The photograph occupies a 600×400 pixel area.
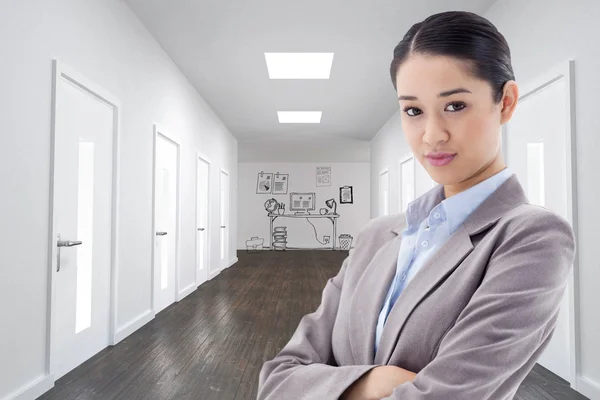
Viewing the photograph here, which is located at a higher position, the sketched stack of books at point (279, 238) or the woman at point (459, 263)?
the woman at point (459, 263)

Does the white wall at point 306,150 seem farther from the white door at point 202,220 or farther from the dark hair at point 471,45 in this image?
the dark hair at point 471,45

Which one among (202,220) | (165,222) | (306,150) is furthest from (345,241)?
(165,222)

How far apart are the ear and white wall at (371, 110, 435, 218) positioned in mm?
5921

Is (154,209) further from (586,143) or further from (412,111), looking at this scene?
(412,111)

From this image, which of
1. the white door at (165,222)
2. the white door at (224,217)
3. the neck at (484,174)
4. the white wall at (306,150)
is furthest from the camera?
the white wall at (306,150)

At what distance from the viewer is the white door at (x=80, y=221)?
298cm

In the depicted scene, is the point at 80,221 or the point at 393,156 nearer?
the point at 80,221

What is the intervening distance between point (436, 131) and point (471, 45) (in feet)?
0.42

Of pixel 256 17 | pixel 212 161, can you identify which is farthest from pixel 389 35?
pixel 212 161

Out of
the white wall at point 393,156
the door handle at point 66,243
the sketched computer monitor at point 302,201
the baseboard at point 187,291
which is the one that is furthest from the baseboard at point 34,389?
the sketched computer monitor at point 302,201

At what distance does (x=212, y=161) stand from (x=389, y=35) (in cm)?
437

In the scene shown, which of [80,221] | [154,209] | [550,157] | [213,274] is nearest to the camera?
[550,157]

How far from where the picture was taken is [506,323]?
613 mm

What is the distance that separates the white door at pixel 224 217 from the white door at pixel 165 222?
10.9ft
